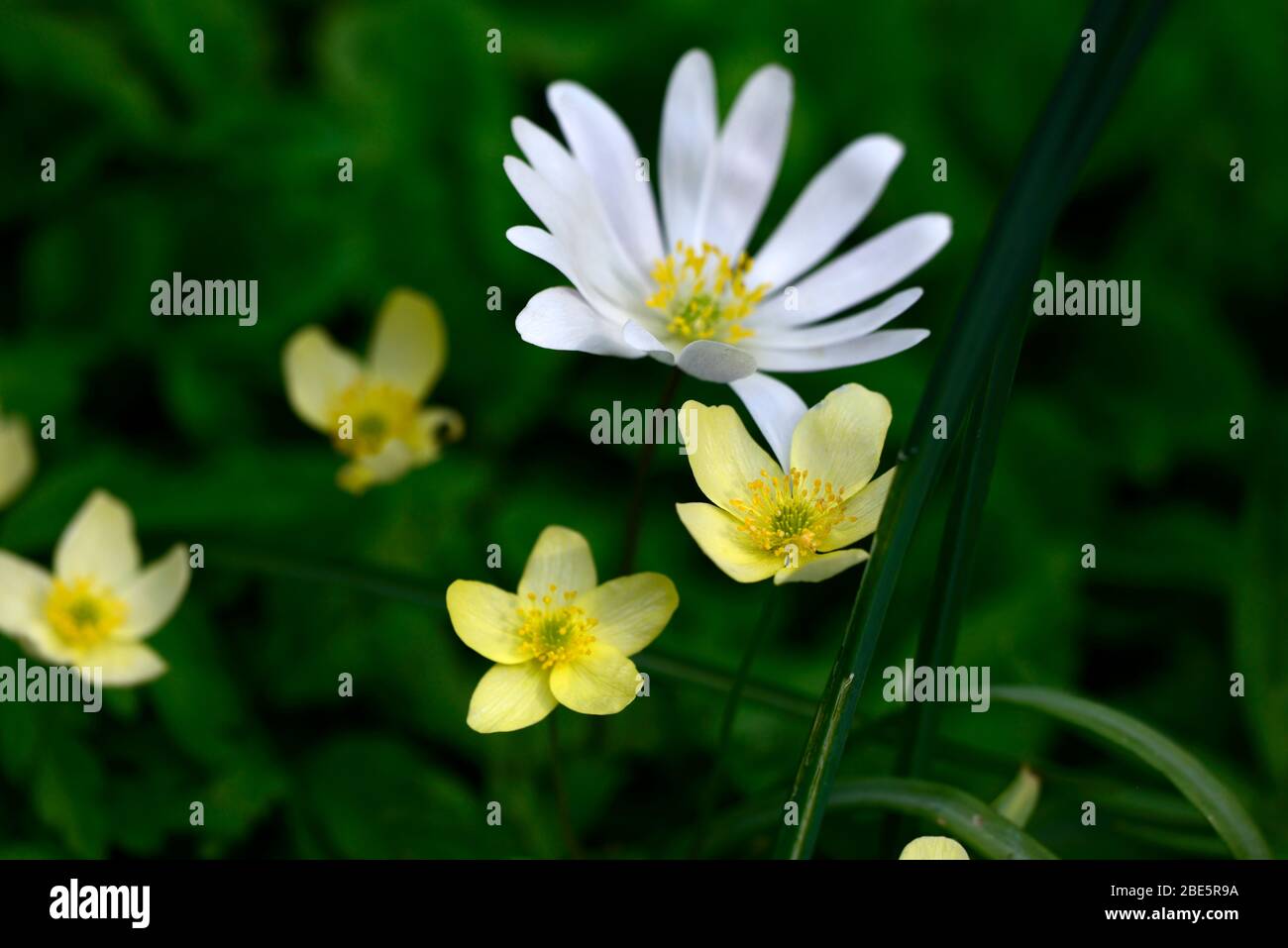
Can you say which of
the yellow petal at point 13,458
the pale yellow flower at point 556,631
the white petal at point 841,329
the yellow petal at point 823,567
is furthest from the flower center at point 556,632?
the yellow petal at point 13,458

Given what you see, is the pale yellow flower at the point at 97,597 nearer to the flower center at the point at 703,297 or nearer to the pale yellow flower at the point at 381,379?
the pale yellow flower at the point at 381,379

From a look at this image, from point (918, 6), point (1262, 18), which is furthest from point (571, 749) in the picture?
point (1262, 18)

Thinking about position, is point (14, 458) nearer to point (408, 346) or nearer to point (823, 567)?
point (408, 346)

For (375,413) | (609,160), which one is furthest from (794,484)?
(375,413)

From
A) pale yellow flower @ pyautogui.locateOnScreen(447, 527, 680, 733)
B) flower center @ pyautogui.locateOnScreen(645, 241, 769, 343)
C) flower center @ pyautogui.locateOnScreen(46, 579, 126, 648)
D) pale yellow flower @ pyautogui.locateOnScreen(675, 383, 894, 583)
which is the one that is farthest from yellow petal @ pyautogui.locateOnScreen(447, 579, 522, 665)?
flower center @ pyautogui.locateOnScreen(46, 579, 126, 648)

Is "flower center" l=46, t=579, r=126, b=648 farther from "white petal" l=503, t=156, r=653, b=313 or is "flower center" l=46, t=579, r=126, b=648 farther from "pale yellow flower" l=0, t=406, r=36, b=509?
"white petal" l=503, t=156, r=653, b=313
